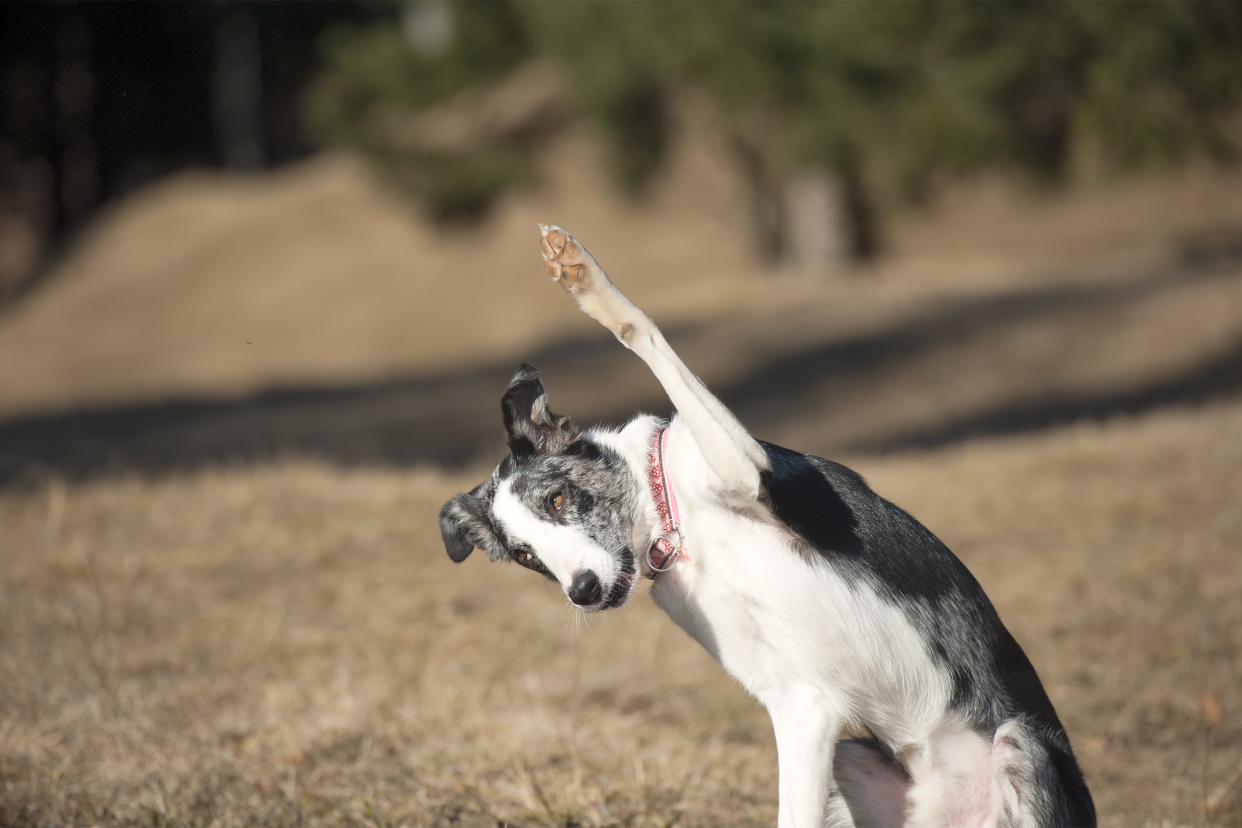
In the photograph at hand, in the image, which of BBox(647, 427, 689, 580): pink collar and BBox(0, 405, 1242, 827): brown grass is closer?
BBox(647, 427, 689, 580): pink collar

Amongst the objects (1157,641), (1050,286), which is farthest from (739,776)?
(1050,286)

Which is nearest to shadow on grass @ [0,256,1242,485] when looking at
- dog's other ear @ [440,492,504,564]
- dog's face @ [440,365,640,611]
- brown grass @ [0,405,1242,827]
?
brown grass @ [0,405,1242,827]

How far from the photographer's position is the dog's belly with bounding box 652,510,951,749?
270cm

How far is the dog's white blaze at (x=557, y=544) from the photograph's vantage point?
109 inches

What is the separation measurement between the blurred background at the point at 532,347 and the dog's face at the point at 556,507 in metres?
0.95

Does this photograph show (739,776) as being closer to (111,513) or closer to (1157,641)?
(1157,641)

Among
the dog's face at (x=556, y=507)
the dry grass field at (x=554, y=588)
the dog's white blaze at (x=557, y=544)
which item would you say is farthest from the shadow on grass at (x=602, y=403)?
the dog's white blaze at (x=557, y=544)

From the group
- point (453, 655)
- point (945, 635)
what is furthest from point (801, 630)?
point (453, 655)

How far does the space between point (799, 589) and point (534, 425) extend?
2.85 ft

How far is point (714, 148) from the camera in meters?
21.9

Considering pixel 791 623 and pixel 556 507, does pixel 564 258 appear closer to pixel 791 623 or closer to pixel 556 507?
pixel 556 507

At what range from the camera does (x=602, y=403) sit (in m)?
13.7

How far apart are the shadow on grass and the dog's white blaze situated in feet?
22.9

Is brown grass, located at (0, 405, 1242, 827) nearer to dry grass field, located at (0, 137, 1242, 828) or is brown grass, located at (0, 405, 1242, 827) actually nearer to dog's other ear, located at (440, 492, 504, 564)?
dry grass field, located at (0, 137, 1242, 828)
